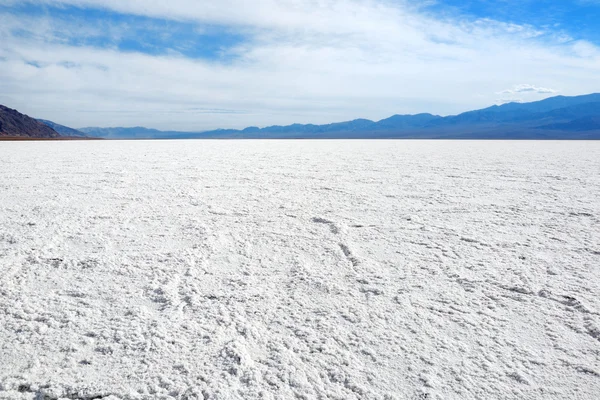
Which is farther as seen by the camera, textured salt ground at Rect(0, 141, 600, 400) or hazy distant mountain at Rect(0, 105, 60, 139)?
hazy distant mountain at Rect(0, 105, 60, 139)

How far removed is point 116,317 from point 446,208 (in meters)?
3.06

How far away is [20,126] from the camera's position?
9712cm

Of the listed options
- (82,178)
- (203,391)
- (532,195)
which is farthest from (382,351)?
(82,178)

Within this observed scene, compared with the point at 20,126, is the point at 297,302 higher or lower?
lower

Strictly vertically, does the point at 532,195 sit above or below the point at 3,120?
below

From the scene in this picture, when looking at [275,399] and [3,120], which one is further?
[3,120]

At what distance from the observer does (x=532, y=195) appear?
4.34m

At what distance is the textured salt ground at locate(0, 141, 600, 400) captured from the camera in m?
1.15

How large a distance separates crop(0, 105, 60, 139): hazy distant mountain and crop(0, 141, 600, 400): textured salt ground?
11147 cm

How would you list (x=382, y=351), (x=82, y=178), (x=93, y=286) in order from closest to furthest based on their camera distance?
(x=382, y=351)
(x=93, y=286)
(x=82, y=178)

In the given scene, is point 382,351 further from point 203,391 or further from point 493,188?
point 493,188

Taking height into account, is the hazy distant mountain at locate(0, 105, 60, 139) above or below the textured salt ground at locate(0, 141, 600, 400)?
above

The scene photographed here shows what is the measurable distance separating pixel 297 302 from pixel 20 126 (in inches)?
4834

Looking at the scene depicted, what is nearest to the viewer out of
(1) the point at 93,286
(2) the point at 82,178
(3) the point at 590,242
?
(1) the point at 93,286
